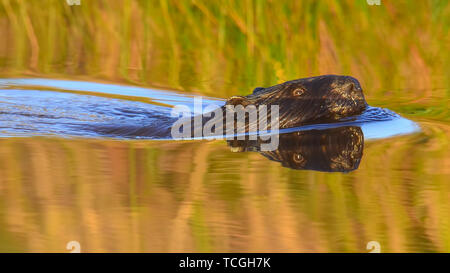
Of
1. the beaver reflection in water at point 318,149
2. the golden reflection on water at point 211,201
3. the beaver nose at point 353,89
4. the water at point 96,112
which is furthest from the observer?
the water at point 96,112

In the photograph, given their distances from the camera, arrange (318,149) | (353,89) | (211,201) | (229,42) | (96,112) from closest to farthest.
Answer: (211,201) < (318,149) < (353,89) < (96,112) < (229,42)

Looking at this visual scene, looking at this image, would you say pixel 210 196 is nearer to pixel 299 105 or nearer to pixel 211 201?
pixel 211 201

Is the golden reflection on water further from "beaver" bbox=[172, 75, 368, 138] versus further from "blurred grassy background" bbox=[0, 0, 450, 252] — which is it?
"beaver" bbox=[172, 75, 368, 138]

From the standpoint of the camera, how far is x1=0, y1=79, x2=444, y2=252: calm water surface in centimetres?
303

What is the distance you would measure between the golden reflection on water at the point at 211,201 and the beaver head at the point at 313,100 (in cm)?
73

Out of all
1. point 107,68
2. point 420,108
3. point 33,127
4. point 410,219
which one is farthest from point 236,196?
point 107,68

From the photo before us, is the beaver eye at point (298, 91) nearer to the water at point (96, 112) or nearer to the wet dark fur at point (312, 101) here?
the wet dark fur at point (312, 101)

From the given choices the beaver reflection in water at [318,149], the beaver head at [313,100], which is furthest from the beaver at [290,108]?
the beaver reflection in water at [318,149]

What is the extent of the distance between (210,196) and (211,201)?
84mm

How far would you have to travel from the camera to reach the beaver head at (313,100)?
5219mm

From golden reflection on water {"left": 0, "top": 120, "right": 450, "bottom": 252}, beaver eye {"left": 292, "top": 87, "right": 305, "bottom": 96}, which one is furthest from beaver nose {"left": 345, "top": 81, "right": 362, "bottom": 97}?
golden reflection on water {"left": 0, "top": 120, "right": 450, "bottom": 252}

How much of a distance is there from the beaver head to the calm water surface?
21 cm

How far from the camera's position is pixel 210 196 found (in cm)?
357

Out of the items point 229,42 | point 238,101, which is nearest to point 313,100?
point 238,101
